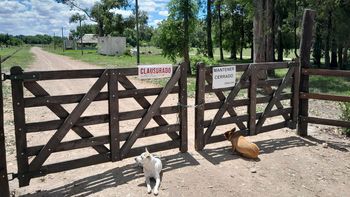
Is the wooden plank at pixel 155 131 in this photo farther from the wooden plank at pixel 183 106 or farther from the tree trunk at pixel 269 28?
the tree trunk at pixel 269 28

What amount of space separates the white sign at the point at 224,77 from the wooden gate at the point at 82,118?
672mm

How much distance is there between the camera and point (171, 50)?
22.1 meters

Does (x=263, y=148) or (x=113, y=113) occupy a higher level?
(x=113, y=113)

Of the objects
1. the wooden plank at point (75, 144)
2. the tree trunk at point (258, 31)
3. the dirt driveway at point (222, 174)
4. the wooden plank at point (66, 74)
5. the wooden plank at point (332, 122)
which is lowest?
the dirt driveway at point (222, 174)

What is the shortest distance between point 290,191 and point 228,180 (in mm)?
898

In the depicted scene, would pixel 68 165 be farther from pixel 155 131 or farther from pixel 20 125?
pixel 155 131

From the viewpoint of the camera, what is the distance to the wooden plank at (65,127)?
5.18m

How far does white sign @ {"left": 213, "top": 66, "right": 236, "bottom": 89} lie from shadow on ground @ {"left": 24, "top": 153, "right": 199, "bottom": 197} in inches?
57.7

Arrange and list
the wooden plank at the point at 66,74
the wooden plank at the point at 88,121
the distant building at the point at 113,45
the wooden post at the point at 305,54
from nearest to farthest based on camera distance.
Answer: the wooden plank at the point at 66,74 → the wooden plank at the point at 88,121 → the wooden post at the point at 305,54 → the distant building at the point at 113,45

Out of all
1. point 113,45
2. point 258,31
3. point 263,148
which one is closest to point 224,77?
point 263,148

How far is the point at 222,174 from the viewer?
5.85m

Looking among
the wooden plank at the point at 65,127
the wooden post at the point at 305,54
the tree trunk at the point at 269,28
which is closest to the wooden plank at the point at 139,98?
the wooden plank at the point at 65,127

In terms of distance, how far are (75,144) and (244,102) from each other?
346 centimetres

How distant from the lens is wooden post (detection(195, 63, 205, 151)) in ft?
21.6
